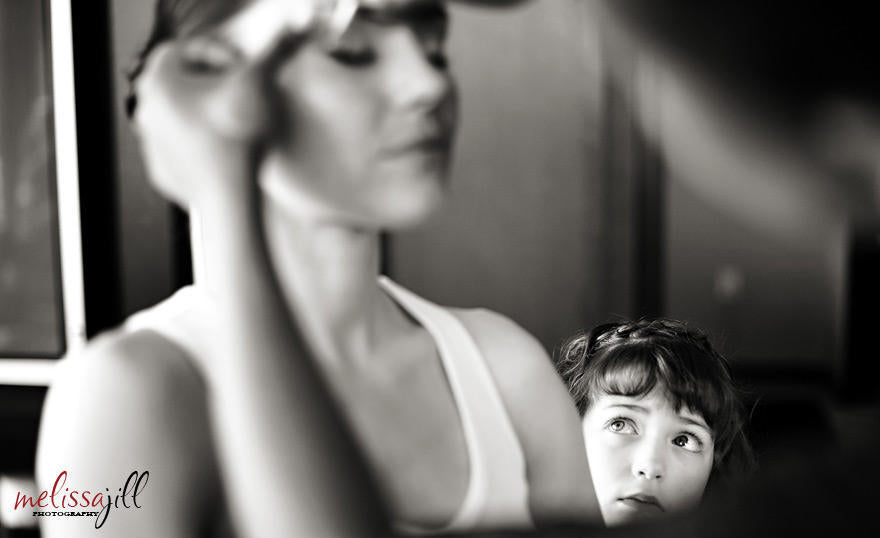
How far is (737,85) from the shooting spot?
0.71m

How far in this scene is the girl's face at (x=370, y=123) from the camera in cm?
71

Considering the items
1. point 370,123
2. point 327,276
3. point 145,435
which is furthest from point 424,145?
point 145,435

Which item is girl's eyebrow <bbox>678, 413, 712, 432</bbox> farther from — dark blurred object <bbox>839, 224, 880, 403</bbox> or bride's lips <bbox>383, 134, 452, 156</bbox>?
bride's lips <bbox>383, 134, 452, 156</bbox>

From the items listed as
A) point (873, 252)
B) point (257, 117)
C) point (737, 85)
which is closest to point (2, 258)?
point (257, 117)

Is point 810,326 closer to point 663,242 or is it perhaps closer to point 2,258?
point 663,242

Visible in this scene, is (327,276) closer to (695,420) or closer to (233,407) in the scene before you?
(233,407)

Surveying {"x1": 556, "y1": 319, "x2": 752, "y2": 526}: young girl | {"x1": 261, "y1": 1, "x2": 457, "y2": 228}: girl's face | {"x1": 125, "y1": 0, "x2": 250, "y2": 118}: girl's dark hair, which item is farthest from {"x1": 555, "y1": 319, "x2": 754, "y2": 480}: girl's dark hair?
{"x1": 125, "y1": 0, "x2": 250, "y2": 118}: girl's dark hair

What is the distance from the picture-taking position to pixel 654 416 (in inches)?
28.8

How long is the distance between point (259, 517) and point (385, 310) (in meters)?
0.22

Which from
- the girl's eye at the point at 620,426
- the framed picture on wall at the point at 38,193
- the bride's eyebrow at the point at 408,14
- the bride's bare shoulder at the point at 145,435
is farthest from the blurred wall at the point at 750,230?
the framed picture on wall at the point at 38,193

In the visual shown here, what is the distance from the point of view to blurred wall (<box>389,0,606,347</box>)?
720 millimetres

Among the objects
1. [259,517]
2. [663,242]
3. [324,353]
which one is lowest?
[259,517]

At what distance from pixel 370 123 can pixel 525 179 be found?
153 mm

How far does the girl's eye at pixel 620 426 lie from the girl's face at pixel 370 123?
10.5 inches
